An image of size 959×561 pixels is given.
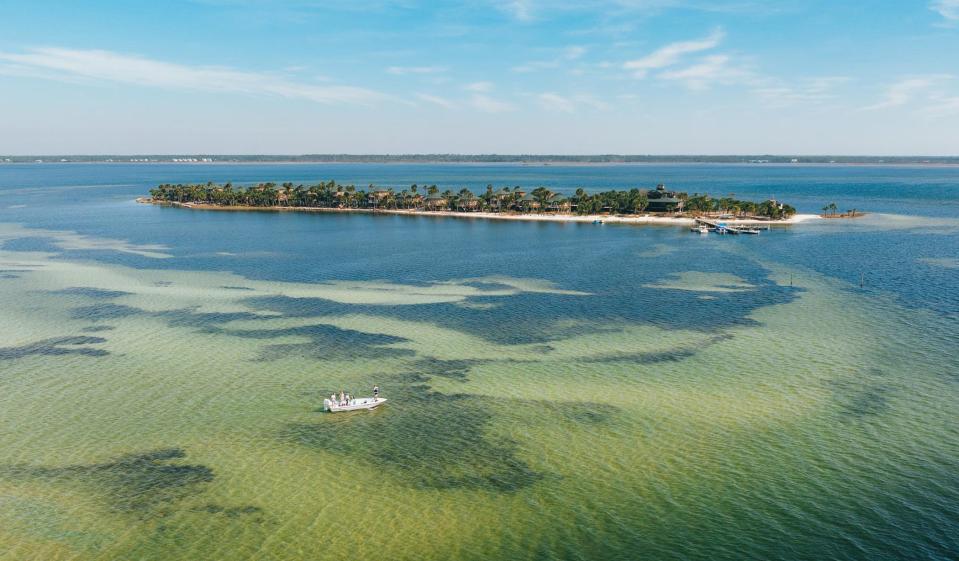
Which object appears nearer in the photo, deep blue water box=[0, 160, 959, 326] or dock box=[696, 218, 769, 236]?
deep blue water box=[0, 160, 959, 326]

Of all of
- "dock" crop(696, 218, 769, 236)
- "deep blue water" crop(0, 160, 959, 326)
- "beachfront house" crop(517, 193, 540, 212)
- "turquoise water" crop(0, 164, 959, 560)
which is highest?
"beachfront house" crop(517, 193, 540, 212)

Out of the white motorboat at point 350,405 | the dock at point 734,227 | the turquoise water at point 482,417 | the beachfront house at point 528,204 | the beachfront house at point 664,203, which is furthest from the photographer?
the beachfront house at point 528,204

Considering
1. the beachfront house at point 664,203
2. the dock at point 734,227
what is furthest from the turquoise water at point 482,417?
the beachfront house at point 664,203

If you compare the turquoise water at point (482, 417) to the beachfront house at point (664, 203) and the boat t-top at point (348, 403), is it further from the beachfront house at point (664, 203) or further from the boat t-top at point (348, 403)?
the beachfront house at point (664, 203)

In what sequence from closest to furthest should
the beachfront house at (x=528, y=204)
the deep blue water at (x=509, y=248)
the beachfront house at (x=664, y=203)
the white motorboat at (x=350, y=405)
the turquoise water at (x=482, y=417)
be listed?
the turquoise water at (x=482, y=417), the white motorboat at (x=350, y=405), the deep blue water at (x=509, y=248), the beachfront house at (x=664, y=203), the beachfront house at (x=528, y=204)

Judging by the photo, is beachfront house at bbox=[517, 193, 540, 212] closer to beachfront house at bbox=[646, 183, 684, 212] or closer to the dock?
beachfront house at bbox=[646, 183, 684, 212]

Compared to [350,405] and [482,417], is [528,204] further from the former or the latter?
[350,405]

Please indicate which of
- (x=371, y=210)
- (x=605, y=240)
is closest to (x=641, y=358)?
(x=605, y=240)

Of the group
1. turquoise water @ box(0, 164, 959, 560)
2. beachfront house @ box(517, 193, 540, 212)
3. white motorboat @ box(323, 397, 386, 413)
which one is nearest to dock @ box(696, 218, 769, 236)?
beachfront house @ box(517, 193, 540, 212)

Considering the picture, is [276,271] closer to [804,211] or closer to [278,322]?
[278,322]
